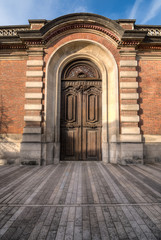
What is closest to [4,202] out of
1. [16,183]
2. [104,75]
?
[16,183]

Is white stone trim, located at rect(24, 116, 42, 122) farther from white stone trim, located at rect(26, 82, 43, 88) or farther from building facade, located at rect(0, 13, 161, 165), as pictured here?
white stone trim, located at rect(26, 82, 43, 88)

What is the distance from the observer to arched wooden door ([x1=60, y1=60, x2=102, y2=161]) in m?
7.52

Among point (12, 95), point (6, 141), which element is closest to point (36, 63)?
point (12, 95)

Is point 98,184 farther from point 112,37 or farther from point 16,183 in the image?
point 112,37

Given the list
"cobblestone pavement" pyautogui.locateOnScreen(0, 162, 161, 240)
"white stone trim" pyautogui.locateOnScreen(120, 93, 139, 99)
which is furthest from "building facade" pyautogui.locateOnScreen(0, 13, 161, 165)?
Result: "cobblestone pavement" pyautogui.locateOnScreen(0, 162, 161, 240)

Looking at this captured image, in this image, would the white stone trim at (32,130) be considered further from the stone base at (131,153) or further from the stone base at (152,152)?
the stone base at (152,152)

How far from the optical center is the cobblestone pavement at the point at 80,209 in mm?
1984

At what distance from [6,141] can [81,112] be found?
14.3 ft

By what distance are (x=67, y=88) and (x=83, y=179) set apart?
5318 mm

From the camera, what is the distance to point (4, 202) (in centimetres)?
286

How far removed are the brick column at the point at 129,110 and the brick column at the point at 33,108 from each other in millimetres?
4233

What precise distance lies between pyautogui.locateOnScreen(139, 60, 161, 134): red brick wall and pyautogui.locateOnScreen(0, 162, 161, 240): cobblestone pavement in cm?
370

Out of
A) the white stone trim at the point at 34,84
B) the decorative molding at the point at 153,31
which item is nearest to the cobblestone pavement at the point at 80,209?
the white stone trim at the point at 34,84

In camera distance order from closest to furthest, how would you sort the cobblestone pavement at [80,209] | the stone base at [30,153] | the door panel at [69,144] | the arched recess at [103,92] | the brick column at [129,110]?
the cobblestone pavement at [80,209] → the stone base at [30,153] → the brick column at [129,110] → the arched recess at [103,92] → the door panel at [69,144]
